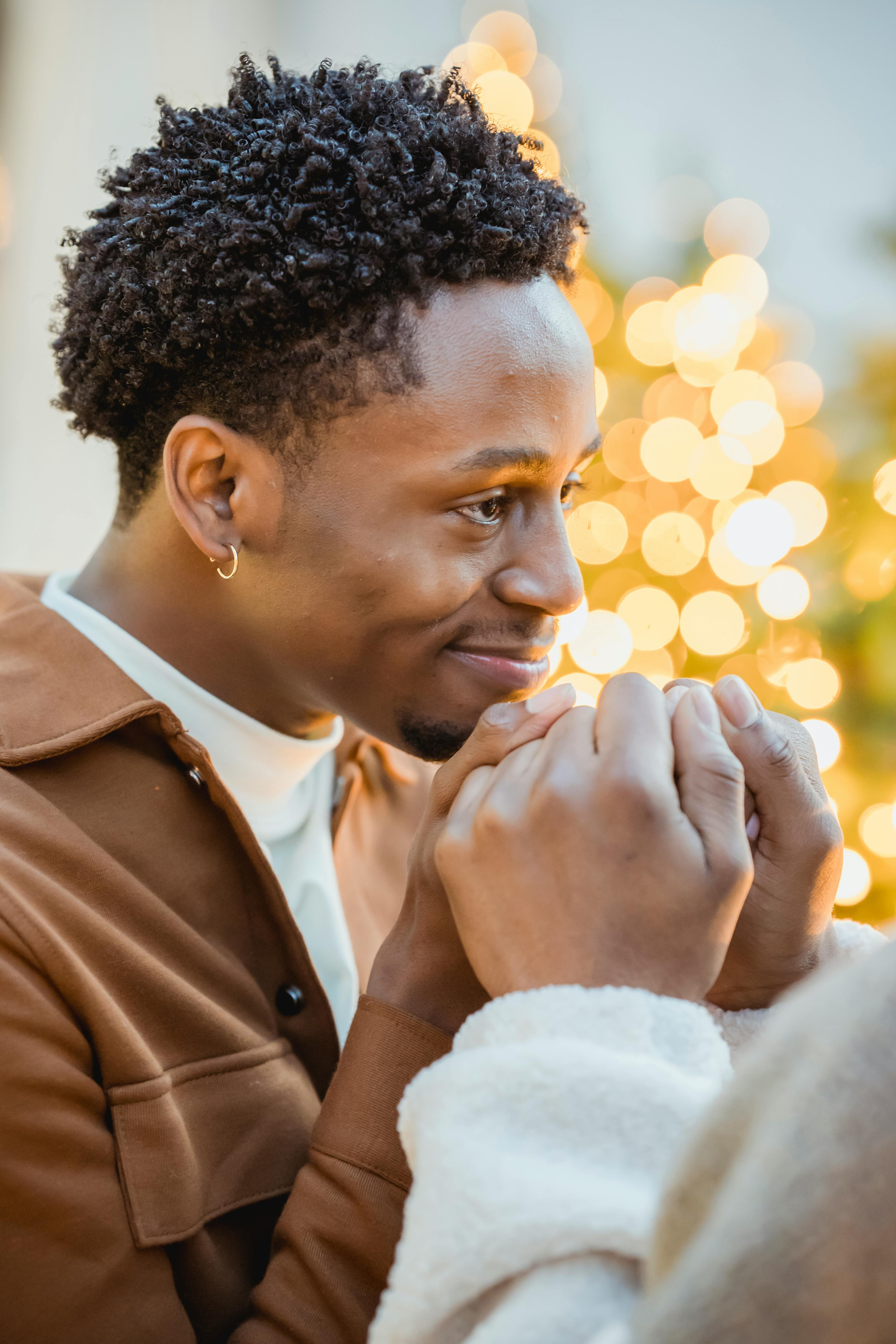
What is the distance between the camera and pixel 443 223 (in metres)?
0.89

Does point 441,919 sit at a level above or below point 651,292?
below

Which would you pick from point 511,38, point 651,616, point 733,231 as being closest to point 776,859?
point 651,616

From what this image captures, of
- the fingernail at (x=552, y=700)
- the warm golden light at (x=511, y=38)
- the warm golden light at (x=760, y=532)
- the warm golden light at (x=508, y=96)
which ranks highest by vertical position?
the warm golden light at (x=511, y=38)

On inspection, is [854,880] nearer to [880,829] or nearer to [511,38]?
[880,829]

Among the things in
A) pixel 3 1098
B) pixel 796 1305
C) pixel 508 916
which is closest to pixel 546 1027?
pixel 508 916

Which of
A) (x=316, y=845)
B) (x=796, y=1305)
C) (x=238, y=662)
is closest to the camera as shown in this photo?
(x=796, y=1305)

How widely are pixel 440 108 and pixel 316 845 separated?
0.83m

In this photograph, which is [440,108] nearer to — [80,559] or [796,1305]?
[796,1305]

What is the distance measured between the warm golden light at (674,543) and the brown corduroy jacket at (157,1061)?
105cm

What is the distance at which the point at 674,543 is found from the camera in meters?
1.71

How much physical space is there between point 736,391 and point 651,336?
20 centimetres

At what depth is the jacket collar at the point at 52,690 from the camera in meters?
0.83

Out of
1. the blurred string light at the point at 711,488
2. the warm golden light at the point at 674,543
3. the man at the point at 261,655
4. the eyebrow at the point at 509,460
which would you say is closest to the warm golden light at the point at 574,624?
the blurred string light at the point at 711,488

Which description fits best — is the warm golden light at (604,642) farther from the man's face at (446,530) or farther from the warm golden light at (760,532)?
the man's face at (446,530)
